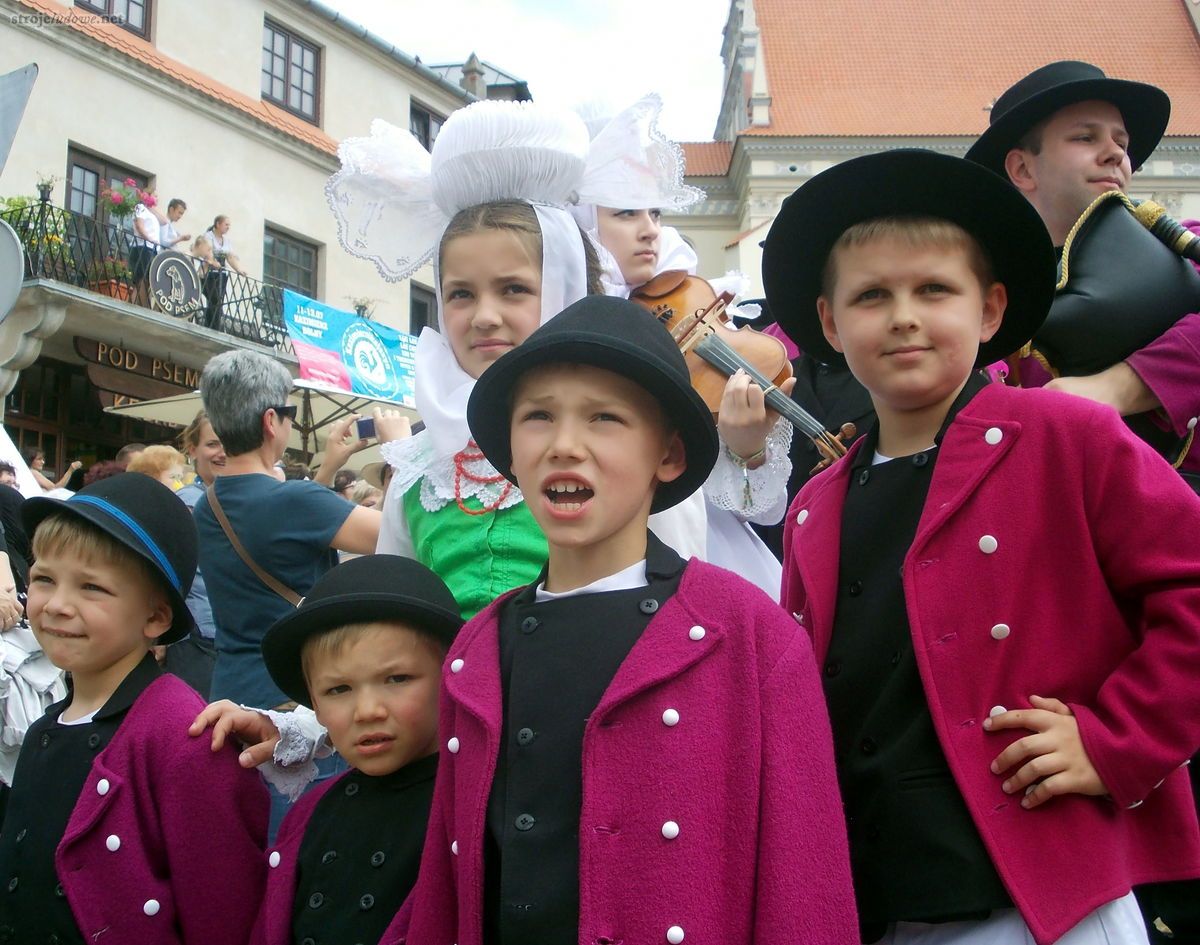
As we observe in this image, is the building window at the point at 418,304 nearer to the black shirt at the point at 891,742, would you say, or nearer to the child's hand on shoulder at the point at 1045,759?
the black shirt at the point at 891,742

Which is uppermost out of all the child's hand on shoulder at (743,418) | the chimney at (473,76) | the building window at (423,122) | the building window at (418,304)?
the chimney at (473,76)

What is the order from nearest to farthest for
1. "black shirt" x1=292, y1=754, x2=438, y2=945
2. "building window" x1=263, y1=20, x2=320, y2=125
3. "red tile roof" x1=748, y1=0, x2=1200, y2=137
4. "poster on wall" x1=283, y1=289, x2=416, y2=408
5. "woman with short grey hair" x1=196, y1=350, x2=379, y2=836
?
"black shirt" x1=292, y1=754, x2=438, y2=945 < "woman with short grey hair" x1=196, y1=350, x2=379, y2=836 < "poster on wall" x1=283, y1=289, x2=416, y2=408 < "building window" x1=263, y1=20, x2=320, y2=125 < "red tile roof" x1=748, y1=0, x2=1200, y2=137

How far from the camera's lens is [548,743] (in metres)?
1.74

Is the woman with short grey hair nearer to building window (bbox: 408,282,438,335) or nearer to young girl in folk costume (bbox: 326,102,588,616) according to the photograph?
young girl in folk costume (bbox: 326,102,588,616)

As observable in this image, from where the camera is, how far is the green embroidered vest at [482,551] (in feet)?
7.88

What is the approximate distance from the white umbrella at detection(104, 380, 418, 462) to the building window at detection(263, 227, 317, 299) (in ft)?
13.7

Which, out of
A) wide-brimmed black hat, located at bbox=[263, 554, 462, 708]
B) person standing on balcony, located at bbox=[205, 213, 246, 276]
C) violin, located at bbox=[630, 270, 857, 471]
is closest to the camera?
wide-brimmed black hat, located at bbox=[263, 554, 462, 708]

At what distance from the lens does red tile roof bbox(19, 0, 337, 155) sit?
16.8 metres

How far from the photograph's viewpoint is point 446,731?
6.28 ft

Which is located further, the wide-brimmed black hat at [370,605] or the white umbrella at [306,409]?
the white umbrella at [306,409]

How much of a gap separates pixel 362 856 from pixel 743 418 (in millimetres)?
1276

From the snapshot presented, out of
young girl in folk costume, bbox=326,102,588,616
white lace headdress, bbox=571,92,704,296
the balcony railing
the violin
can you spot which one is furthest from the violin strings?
the balcony railing

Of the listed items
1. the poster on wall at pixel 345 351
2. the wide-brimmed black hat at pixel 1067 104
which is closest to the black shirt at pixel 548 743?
the wide-brimmed black hat at pixel 1067 104

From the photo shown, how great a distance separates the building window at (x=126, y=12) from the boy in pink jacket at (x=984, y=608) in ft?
62.5
